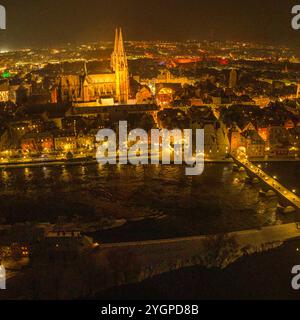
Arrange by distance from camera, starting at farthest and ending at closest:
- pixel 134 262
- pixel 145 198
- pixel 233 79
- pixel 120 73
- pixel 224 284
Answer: pixel 233 79 < pixel 120 73 < pixel 145 198 < pixel 134 262 < pixel 224 284

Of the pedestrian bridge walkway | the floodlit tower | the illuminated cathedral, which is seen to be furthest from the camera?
the floodlit tower

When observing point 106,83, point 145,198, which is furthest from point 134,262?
point 106,83

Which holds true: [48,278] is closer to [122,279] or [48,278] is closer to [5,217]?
[122,279]

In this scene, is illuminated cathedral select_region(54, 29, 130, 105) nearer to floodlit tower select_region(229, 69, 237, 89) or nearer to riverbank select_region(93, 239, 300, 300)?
floodlit tower select_region(229, 69, 237, 89)

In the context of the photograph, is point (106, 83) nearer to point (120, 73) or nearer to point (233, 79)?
point (120, 73)

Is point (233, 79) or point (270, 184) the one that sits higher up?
point (233, 79)

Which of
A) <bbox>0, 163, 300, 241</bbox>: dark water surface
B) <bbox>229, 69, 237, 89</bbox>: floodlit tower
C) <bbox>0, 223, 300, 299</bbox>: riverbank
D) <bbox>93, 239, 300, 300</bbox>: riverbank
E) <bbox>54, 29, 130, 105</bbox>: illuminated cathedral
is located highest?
<bbox>229, 69, 237, 89</bbox>: floodlit tower

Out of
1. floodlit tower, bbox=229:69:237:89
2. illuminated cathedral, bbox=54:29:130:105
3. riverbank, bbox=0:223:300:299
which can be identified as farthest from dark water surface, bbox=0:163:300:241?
floodlit tower, bbox=229:69:237:89

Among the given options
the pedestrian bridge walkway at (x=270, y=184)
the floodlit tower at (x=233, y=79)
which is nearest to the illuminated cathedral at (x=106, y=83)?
the pedestrian bridge walkway at (x=270, y=184)
